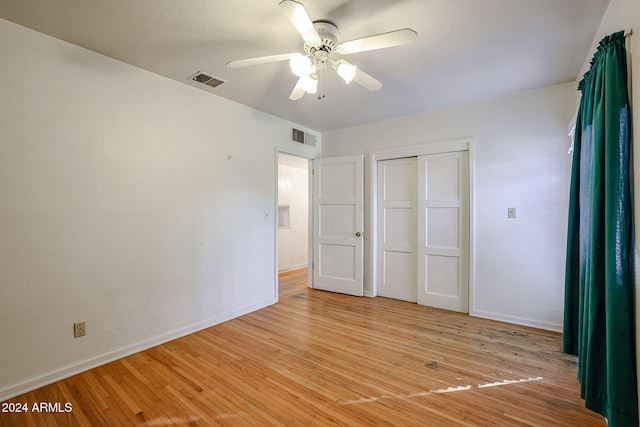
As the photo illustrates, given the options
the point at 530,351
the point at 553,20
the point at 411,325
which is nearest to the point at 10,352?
the point at 411,325

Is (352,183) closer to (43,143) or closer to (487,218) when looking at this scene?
(487,218)

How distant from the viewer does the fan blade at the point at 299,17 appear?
1.40 meters

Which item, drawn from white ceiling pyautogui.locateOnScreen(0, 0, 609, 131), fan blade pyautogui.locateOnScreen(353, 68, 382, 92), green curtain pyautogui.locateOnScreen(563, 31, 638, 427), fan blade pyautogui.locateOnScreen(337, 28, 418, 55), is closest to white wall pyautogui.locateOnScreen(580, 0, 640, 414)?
green curtain pyautogui.locateOnScreen(563, 31, 638, 427)

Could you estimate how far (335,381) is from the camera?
82.6 inches

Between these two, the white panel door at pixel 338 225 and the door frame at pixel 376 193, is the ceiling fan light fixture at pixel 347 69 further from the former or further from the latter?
the white panel door at pixel 338 225

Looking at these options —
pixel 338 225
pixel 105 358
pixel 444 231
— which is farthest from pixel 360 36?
pixel 105 358

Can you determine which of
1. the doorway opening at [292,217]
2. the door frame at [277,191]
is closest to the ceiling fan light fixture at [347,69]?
the door frame at [277,191]

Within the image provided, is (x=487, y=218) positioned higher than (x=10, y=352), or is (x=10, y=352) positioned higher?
(x=487, y=218)

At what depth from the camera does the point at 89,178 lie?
2279 millimetres

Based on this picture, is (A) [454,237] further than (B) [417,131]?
No

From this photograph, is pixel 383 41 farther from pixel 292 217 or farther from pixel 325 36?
pixel 292 217

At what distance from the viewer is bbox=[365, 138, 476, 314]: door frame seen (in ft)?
11.0

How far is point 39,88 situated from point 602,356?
4039mm

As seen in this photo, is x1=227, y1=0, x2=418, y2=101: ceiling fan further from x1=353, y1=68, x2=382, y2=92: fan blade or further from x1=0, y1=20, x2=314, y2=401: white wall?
x1=0, y1=20, x2=314, y2=401: white wall
